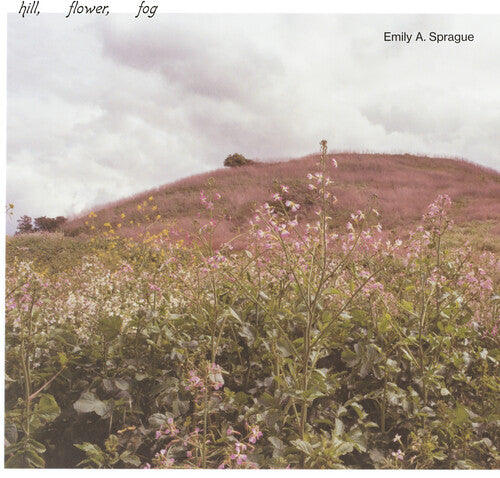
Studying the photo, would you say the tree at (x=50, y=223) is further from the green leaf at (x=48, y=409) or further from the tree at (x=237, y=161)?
the tree at (x=237, y=161)

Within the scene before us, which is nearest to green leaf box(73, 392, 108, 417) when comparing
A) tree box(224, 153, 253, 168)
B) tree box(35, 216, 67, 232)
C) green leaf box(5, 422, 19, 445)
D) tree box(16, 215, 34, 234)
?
green leaf box(5, 422, 19, 445)

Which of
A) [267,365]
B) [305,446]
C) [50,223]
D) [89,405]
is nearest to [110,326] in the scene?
[89,405]

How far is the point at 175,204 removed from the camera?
9.98 metres

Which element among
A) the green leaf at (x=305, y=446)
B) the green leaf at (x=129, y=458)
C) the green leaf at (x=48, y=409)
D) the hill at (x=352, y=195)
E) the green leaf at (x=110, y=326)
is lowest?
the green leaf at (x=129, y=458)

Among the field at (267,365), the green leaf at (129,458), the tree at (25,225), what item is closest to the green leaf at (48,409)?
the field at (267,365)

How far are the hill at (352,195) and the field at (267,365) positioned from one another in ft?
12.1

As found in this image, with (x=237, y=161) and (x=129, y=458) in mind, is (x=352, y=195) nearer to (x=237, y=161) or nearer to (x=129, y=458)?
(x=237, y=161)

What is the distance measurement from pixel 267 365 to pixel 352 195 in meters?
8.41

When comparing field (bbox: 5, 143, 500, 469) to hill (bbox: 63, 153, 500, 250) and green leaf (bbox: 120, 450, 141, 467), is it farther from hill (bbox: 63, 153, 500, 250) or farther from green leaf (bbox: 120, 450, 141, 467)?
hill (bbox: 63, 153, 500, 250)

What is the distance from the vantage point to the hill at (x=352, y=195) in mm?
8320

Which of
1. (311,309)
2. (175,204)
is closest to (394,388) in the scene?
(311,309)
